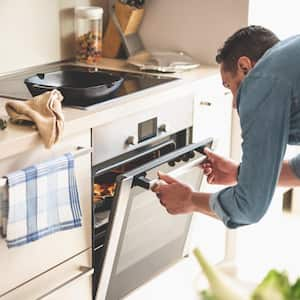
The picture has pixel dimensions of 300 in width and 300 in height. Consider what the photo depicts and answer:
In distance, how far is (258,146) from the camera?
1.65m

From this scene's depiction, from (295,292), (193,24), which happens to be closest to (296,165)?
(193,24)

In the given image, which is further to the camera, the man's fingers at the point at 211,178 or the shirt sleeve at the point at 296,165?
the man's fingers at the point at 211,178

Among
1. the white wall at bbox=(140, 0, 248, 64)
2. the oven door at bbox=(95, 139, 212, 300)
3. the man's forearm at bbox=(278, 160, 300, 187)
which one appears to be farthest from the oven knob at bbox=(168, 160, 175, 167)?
the white wall at bbox=(140, 0, 248, 64)

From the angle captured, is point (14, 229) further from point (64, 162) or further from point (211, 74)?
point (211, 74)

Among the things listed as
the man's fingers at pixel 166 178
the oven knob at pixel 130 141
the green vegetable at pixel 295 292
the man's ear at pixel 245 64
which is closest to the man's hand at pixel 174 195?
the man's fingers at pixel 166 178

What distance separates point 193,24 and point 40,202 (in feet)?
3.86

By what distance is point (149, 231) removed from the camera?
2307mm

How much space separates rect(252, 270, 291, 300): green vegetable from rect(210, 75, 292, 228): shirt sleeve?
90 cm

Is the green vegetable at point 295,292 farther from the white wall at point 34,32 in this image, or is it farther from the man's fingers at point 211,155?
the white wall at point 34,32

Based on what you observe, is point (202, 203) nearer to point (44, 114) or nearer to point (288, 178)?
point (288, 178)

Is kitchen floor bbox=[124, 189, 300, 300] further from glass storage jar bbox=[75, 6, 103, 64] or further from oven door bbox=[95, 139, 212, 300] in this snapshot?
glass storage jar bbox=[75, 6, 103, 64]

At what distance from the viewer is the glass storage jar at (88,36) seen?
2664 millimetres

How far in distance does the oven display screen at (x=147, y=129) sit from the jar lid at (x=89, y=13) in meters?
0.60

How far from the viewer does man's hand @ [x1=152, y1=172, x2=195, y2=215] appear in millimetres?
1942
